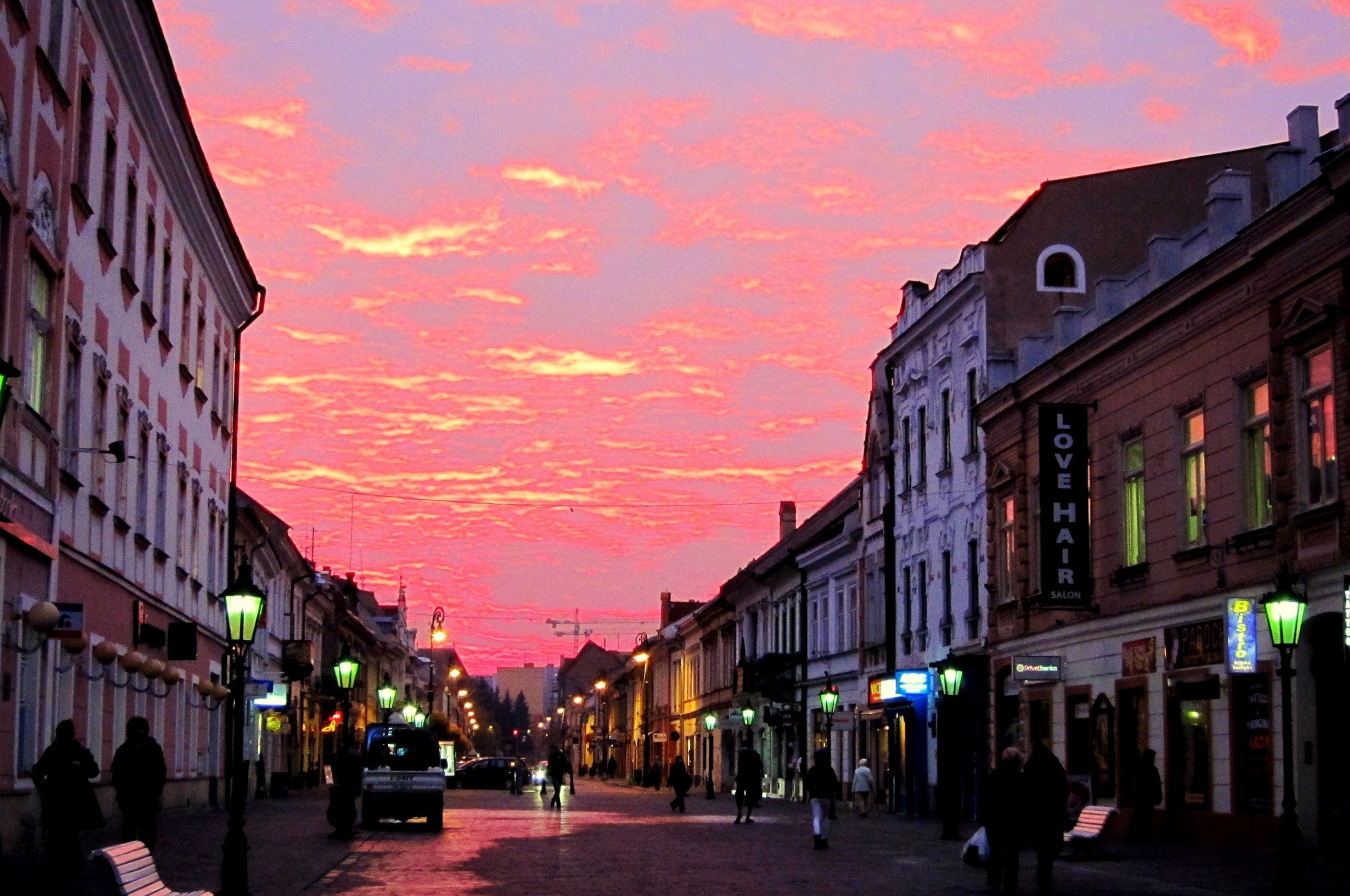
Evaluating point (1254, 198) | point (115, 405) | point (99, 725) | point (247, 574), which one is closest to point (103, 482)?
point (115, 405)

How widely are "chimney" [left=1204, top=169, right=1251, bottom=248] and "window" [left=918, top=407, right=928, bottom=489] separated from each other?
17199 millimetres

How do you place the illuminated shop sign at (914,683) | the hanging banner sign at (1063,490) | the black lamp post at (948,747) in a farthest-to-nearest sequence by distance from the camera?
1. the illuminated shop sign at (914,683)
2. the black lamp post at (948,747)
3. the hanging banner sign at (1063,490)

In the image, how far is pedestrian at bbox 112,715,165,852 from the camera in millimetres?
20969

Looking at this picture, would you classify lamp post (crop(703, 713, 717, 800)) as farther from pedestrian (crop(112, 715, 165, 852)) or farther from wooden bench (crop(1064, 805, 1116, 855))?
pedestrian (crop(112, 715, 165, 852))

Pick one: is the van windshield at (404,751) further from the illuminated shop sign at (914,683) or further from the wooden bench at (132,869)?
the wooden bench at (132,869)

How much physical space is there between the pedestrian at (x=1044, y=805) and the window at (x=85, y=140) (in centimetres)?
1481

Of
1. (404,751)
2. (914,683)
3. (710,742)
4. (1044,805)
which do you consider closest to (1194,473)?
(1044,805)

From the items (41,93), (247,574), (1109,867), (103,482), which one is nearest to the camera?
(247,574)

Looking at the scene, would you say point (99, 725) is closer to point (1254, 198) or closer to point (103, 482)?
point (103, 482)

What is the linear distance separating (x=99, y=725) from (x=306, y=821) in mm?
9954

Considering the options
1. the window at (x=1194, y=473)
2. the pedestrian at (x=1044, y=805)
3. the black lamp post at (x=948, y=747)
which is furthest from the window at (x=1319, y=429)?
the black lamp post at (x=948, y=747)

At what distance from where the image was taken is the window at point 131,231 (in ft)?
96.9

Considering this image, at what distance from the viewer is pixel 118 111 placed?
93.6 ft

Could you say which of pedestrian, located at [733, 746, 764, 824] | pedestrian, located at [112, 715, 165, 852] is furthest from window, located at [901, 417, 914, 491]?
pedestrian, located at [112, 715, 165, 852]
